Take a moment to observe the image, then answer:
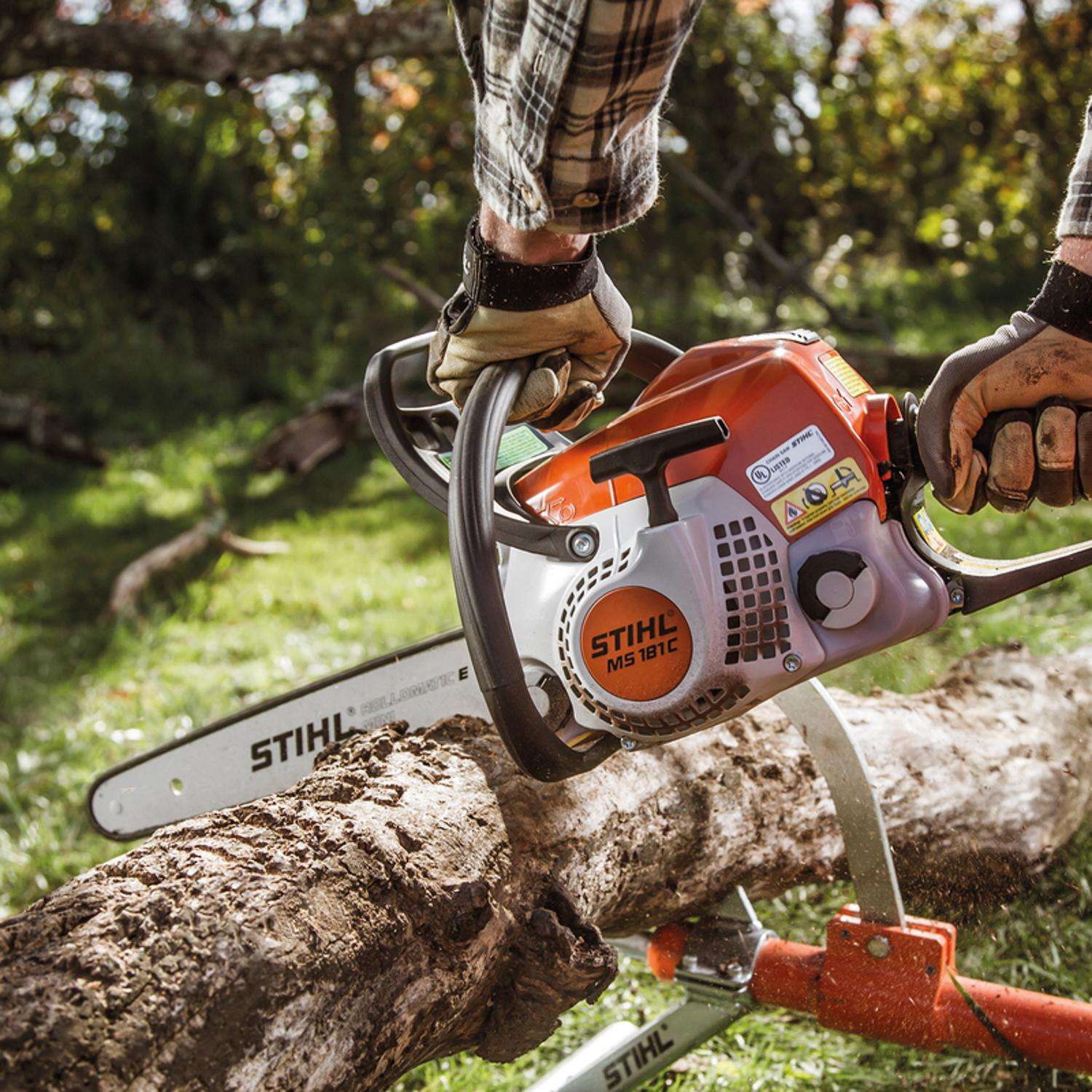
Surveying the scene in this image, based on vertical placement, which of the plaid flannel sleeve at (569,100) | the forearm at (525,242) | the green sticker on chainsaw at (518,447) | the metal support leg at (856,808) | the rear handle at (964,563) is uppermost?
the plaid flannel sleeve at (569,100)

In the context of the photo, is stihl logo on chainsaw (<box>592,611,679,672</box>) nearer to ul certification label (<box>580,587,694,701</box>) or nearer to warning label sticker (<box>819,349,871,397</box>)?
ul certification label (<box>580,587,694,701</box>)

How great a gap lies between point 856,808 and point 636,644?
1.63 feet

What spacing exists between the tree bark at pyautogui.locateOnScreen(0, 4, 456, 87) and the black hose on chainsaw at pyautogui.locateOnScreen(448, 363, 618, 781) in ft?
14.1

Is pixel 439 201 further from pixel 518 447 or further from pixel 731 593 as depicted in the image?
pixel 731 593

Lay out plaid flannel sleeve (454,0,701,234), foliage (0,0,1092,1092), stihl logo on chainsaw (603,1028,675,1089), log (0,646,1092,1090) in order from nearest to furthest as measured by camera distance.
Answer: log (0,646,1092,1090) < plaid flannel sleeve (454,0,701,234) < stihl logo on chainsaw (603,1028,675,1089) < foliage (0,0,1092,1092)

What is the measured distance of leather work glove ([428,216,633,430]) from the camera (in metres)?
1.51

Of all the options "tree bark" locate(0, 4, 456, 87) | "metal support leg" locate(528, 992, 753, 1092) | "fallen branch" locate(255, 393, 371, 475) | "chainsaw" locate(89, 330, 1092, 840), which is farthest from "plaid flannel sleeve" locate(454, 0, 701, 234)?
"fallen branch" locate(255, 393, 371, 475)

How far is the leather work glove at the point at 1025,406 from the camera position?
1438mm

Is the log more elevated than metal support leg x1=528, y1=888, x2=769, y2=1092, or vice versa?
the log

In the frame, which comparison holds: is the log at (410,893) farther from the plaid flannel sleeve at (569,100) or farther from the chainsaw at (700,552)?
the plaid flannel sleeve at (569,100)

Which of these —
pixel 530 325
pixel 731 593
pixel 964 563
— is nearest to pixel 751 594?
pixel 731 593

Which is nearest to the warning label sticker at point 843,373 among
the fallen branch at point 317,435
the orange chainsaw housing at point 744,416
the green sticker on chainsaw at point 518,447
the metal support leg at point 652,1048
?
the orange chainsaw housing at point 744,416

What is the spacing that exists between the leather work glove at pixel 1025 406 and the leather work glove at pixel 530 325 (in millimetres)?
476

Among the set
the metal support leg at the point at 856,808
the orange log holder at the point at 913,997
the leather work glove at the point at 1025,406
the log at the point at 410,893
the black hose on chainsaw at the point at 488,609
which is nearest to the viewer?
the log at the point at 410,893
